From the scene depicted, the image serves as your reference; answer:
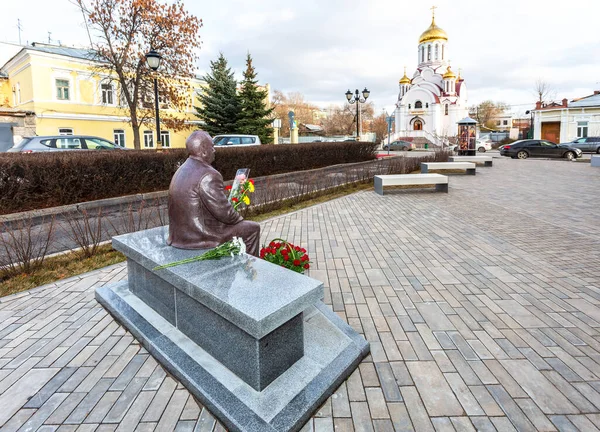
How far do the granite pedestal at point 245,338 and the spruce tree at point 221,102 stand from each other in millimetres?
25335

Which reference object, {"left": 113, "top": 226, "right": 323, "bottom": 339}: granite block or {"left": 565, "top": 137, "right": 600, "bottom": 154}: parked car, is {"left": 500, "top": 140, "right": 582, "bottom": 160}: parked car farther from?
{"left": 113, "top": 226, "right": 323, "bottom": 339}: granite block

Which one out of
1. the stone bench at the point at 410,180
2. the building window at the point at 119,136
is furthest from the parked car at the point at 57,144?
the building window at the point at 119,136

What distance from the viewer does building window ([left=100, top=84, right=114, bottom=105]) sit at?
26.6 m

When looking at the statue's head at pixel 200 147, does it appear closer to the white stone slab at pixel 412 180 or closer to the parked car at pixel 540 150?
the white stone slab at pixel 412 180

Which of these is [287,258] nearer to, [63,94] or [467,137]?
[467,137]

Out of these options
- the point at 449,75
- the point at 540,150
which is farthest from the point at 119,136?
the point at 449,75

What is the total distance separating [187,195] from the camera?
3.30 meters

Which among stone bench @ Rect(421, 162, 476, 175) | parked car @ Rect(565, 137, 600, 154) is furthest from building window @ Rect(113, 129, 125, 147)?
parked car @ Rect(565, 137, 600, 154)

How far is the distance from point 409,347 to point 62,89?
29.2 m

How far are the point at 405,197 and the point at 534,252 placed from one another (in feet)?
18.6

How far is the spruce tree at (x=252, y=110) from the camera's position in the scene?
27.3 meters

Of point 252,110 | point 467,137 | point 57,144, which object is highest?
point 252,110

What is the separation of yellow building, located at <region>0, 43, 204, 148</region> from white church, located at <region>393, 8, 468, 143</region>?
137 feet

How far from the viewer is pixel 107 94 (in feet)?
88.2
